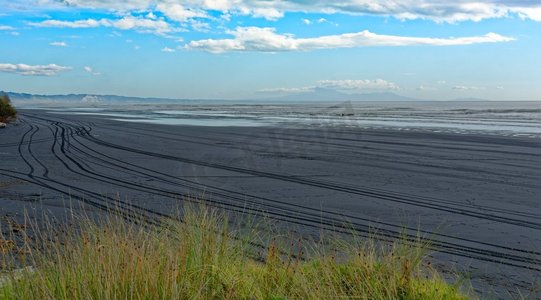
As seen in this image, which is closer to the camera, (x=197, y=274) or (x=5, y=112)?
(x=197, y=274)

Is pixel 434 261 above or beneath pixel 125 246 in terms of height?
beneath

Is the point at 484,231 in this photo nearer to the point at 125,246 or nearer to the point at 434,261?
the point at 434,261

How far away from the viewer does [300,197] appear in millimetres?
11992

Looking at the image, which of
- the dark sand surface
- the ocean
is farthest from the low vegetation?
the dark sand surface

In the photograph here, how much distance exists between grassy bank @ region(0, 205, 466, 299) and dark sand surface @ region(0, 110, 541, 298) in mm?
1156

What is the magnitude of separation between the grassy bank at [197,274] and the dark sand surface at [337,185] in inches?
45.5

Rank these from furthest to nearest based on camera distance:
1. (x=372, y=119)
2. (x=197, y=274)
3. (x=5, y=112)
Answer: (x=372, y=119) < (x=5, y=112) < (x=197, y=274)

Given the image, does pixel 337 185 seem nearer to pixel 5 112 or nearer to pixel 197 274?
pixel 197 274

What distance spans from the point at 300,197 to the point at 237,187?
1.86m

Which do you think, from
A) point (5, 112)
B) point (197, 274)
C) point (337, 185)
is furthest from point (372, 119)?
point (197, 274)

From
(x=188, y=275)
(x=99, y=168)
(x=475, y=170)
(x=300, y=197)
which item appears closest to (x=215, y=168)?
(x=99, y=168)

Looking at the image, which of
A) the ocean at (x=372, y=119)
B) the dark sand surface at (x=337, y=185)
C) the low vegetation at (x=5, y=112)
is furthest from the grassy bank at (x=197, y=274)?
the low vegetation at (x=5, y=112)

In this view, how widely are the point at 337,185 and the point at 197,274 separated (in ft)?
28.6

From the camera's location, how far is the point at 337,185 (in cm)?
1372
